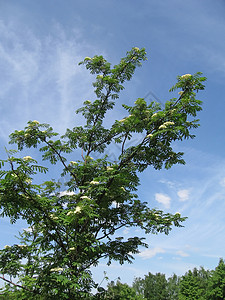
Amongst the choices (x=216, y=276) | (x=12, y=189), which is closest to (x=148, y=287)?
(x=216, y=276)

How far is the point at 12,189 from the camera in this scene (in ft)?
22.0

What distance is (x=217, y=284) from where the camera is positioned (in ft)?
98.0

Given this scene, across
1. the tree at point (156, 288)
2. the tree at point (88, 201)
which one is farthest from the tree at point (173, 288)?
the tree at point (88, 201)

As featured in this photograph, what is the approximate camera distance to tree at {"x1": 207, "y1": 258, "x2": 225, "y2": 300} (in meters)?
28.9

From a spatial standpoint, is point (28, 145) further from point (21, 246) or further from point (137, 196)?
point (137, 196)

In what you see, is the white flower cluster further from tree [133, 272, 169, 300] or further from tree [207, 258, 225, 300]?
tree [133, 272, 169, 300]

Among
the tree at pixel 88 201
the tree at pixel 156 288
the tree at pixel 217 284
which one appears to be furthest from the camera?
the tree at pixel 156 288

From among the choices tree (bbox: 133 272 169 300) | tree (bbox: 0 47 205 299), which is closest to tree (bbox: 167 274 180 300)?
tree (bbox: 133 272 169 300)

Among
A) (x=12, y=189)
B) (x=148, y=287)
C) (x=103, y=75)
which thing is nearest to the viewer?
(x=12, y=189)

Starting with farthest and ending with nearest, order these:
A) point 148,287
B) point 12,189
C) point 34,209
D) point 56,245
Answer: point 148,287 → point 56,245 → point 34,209 → point 12,189

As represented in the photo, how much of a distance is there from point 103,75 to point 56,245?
841 centimetres

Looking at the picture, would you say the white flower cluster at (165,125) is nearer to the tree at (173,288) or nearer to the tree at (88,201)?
the tree at (88,201)

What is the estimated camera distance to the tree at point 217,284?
28906 millimetres

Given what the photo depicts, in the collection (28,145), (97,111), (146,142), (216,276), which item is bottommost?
(216,276)
